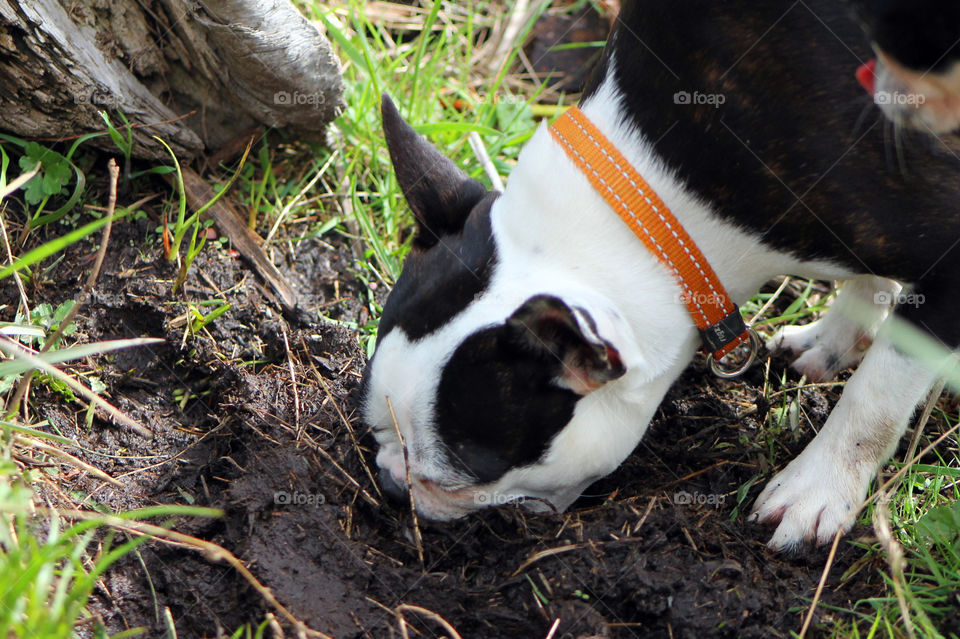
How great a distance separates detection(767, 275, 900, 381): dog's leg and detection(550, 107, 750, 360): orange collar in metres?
0.97

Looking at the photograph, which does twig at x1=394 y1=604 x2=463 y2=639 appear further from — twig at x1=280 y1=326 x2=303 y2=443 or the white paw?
the white paw

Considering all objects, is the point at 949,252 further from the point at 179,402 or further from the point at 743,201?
the point at 179,402

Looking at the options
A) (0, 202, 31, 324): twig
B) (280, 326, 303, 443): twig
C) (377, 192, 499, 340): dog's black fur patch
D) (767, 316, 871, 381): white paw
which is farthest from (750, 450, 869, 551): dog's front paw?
(0, 202, 31, 324): twig

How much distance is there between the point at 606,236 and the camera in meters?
2.17

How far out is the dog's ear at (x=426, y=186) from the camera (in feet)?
7.83

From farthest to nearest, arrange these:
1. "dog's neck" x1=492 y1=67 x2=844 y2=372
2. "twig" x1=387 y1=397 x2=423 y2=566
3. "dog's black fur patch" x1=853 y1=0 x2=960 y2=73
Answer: "twig" x1=387 y1=397 x2=423 y2=566
"dog's neck" x1=492 y1=67 x2=844 y2=372
"dog's black fur patch" x1=853 y1=0 x2=960 y2=73

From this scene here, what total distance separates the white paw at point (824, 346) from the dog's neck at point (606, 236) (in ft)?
2.92

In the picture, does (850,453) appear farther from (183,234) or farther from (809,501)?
(183,234)

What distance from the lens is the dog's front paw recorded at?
2416mm

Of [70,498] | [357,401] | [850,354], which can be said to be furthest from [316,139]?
[850,354]

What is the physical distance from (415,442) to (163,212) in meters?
1.54

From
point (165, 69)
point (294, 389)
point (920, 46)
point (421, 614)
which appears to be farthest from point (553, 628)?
point (165, 69)

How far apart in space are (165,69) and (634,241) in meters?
2.00

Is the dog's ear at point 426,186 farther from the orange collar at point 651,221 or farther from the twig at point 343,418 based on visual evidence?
the twig at point 343,418
